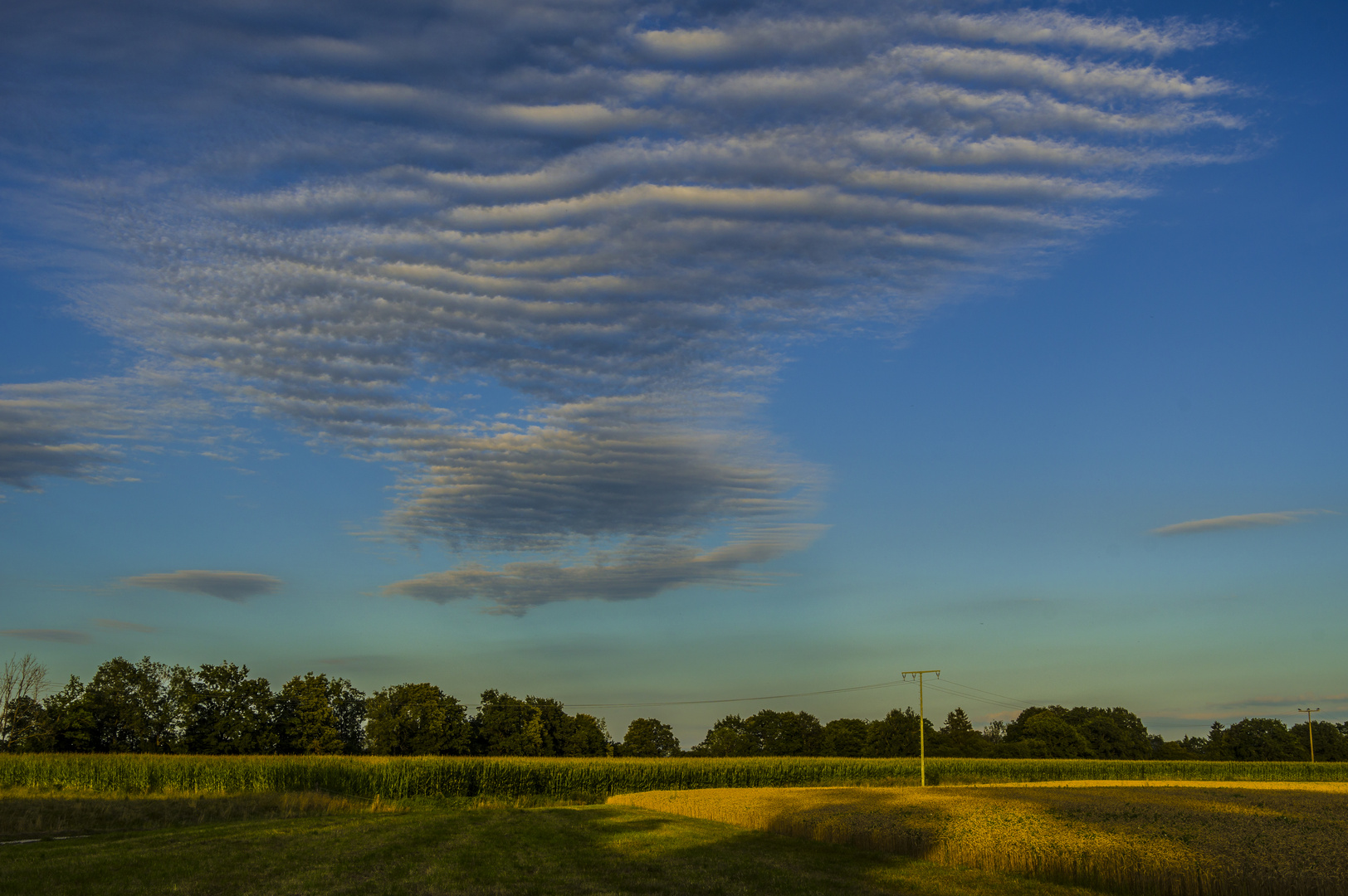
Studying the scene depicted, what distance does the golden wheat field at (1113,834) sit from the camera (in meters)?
16.8

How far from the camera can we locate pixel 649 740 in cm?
12044

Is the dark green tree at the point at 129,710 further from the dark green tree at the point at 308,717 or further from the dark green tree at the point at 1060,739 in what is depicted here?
the dark green tree at the point at 1060,739

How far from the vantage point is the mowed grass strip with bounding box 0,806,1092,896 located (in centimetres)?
1756

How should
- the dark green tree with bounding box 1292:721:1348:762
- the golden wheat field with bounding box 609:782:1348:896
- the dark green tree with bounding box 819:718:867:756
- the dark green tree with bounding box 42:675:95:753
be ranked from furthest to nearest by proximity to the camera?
the dark green tree with bounding box 1292:721:1348:762, the dark green tree with bounding box 819:718:867:756, the dark green tree with bounding box 42:675:95:753, the golden wheat field with bounding box 609:782:1348:896

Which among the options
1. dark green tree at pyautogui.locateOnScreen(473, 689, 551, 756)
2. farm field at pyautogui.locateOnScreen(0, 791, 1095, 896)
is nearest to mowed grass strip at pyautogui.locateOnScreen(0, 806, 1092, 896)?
farm field at pyautogui.locateOnScreen(0, 791, 1095, 896)

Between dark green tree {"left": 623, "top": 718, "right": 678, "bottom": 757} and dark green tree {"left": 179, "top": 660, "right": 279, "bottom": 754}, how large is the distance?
1961 inches

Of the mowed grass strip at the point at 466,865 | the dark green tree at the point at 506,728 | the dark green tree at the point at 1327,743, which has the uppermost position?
the mowed grass strip at the point at 466,865

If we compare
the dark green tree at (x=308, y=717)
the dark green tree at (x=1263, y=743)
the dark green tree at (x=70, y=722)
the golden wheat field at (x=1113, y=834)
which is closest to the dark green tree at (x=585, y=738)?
the dark green tree at (x=308, y=717)

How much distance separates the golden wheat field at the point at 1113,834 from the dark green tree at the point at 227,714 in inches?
2464

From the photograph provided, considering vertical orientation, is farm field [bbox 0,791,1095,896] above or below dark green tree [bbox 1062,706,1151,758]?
above

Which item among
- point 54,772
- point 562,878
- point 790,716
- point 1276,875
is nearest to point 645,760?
point 54,772

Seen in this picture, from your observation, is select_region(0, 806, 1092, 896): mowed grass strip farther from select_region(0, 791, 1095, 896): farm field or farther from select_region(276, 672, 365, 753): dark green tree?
select_region(276, 672, 365, 753): dark green tree

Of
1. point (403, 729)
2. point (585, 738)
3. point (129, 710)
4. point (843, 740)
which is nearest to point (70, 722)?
point (129, 710)

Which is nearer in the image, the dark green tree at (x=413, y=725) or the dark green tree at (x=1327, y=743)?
the dark green tree at (x=413, y=725)
